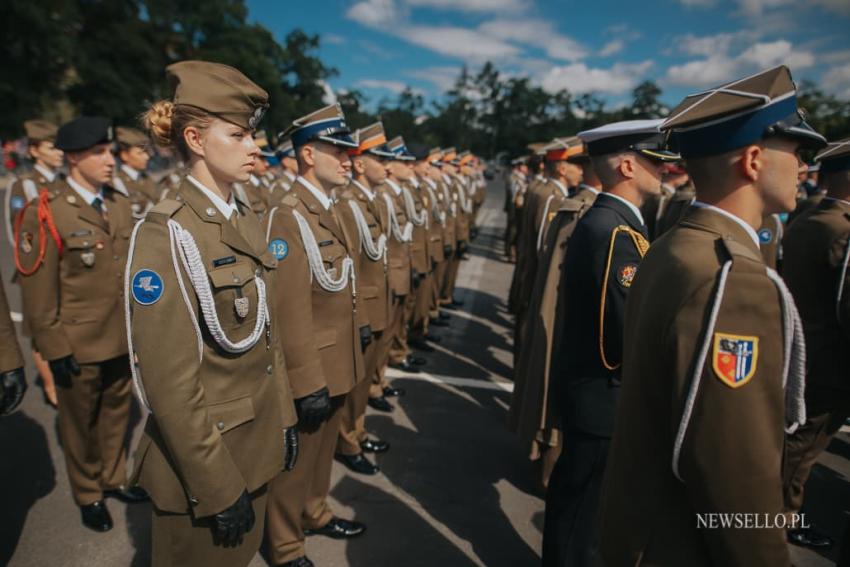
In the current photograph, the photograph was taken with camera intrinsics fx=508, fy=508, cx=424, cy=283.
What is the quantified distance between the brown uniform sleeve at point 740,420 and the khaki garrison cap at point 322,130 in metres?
2.31

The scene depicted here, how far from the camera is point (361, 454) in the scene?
13.4 feet

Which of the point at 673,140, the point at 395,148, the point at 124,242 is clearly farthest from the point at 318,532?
the point at 395,148

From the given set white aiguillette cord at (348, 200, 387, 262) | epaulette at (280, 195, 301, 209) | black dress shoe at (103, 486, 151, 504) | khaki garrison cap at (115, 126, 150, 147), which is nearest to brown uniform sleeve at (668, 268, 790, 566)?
epaulette at (280, 195, 301, 209)

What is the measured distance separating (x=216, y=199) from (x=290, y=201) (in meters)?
0.85

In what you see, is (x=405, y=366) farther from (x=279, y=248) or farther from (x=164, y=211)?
(x=164, y=211)

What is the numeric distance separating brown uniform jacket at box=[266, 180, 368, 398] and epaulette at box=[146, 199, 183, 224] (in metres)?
0.77

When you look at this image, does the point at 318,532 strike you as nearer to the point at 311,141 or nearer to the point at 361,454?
the point at 361,454

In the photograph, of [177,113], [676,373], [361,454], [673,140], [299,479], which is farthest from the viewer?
[361,454]

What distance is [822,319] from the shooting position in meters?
3.26

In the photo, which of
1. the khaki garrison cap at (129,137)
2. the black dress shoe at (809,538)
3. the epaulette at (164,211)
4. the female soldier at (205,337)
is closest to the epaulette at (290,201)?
the female soldier at (205,337)

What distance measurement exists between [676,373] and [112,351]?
3381mm

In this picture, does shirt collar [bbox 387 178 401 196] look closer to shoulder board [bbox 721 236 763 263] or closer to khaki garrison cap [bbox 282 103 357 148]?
khaki garrison cap [bbox 282 103 357 148]

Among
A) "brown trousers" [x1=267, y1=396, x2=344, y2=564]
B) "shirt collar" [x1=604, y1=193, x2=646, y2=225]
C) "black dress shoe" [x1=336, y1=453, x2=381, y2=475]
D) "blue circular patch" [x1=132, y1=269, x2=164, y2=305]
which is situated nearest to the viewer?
"blue circular patch" [x1=132, y1=269, x2=164, y2=305]

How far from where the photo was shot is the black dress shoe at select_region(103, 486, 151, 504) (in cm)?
347
